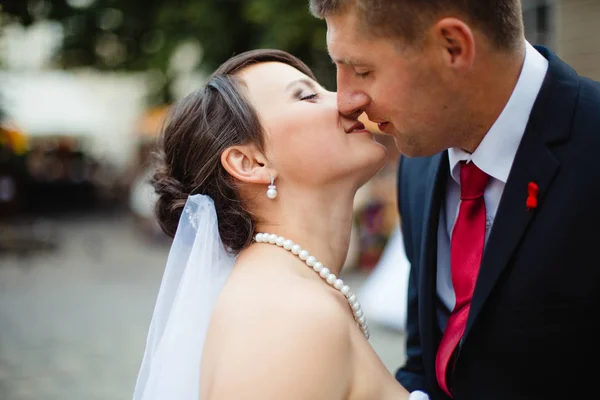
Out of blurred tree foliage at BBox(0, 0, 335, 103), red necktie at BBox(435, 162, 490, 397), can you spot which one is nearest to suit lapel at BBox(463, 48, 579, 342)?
red necktie at BBox(435, 162, 490, 397)

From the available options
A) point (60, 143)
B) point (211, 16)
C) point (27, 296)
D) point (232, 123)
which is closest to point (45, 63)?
point (60, 143)

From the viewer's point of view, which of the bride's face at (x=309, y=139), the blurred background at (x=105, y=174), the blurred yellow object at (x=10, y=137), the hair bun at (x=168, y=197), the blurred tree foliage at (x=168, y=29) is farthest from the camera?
the blurred tree foliage at (x=168, y=29)

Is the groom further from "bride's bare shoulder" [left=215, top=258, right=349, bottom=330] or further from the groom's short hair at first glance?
"bride's bare shoulder" [left=215, top=258, right=349, bottom=330]

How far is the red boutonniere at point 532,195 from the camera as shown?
1789 millimetres

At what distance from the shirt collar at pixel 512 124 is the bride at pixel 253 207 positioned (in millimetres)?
390

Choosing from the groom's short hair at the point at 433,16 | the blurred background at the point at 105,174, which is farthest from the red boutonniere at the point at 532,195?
the blurred background at the point at 105,174

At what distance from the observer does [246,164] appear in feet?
7.21

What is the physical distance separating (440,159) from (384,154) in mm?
190

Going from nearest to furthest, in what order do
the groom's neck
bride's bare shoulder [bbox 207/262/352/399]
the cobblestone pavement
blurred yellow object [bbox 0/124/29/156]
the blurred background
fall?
bride's bare shoulder [bbox 207/262/352/399]
the groom's neck
the cobblestone pavement
the blurred background
blurred yellow object [bbox 0/124/29/156]

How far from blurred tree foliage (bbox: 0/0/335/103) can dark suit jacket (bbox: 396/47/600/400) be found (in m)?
8.36

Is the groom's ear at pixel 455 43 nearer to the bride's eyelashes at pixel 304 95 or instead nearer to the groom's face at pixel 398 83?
the groom's face at pixel 398 83

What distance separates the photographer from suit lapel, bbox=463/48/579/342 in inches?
70.7

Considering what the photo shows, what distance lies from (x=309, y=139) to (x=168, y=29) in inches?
561

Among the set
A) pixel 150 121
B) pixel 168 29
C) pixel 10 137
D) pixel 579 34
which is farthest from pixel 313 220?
pixel 150 121
